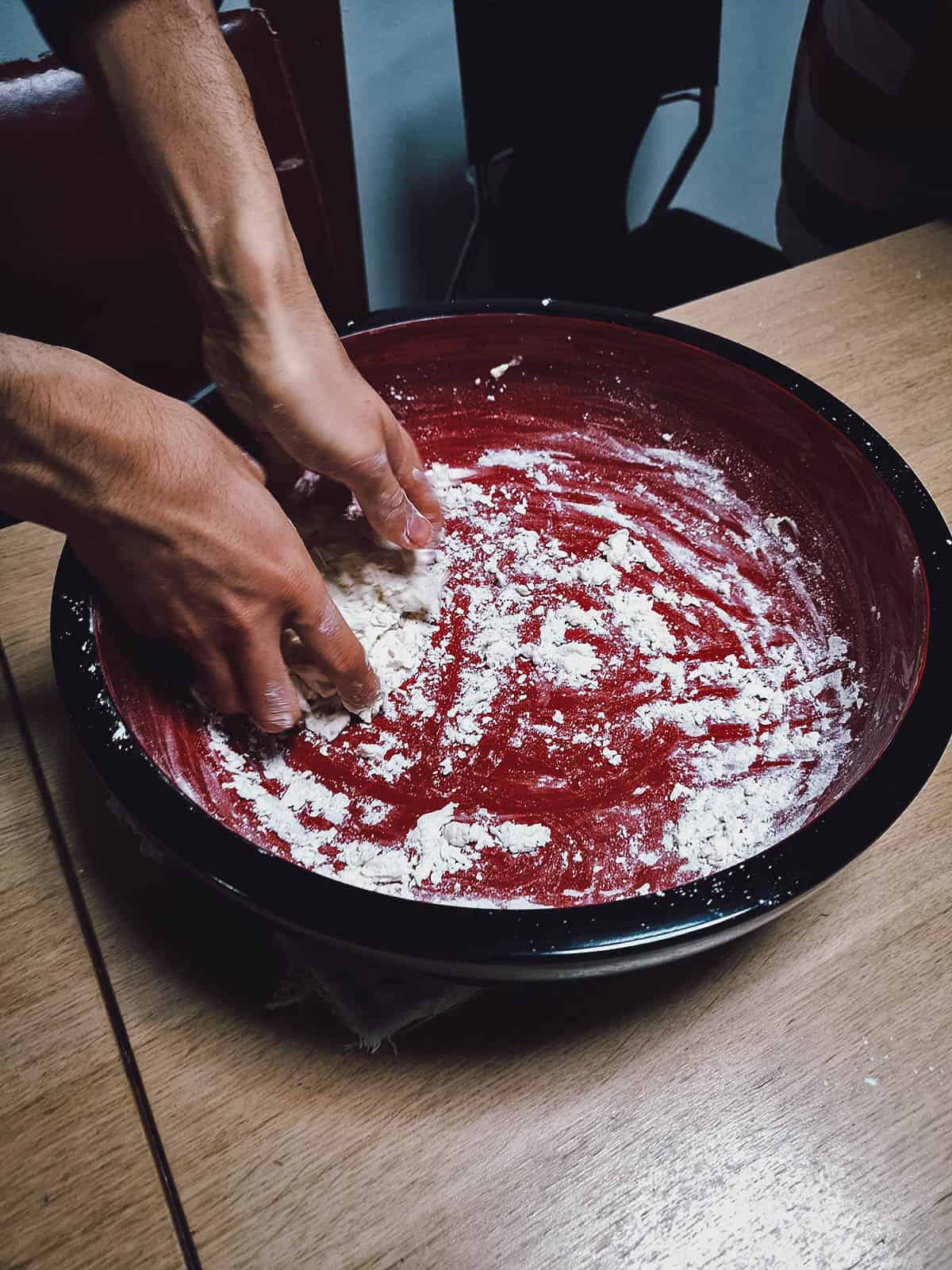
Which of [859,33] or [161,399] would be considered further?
[859,33]

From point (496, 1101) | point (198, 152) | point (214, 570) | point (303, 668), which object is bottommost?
point (496, 1101)

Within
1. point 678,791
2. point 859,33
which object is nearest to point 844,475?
point 678,791

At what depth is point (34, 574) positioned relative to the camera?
0.73 metres

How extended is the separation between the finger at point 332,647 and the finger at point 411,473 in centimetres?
15

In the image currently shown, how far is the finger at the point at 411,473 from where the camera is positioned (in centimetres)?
69

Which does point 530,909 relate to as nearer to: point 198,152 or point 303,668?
point 303,668

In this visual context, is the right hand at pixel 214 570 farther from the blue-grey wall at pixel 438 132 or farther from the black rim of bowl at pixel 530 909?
the blue-grey wall at pixel 438 132

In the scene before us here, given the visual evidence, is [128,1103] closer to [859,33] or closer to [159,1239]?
[159,1239]

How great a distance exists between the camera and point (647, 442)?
31.0 inches

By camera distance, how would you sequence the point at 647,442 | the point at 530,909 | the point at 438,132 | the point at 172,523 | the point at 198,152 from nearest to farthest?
the point at 530,909 < the point at 172,523 < the point at 198,152 < the point at 647,442 < the point at 438,132

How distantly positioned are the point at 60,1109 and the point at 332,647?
0.95ft

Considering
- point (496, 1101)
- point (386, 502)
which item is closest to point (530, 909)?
point (496, 1101)

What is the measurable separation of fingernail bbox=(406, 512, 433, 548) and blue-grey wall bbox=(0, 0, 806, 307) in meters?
0.97

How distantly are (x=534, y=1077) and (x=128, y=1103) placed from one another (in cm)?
21
